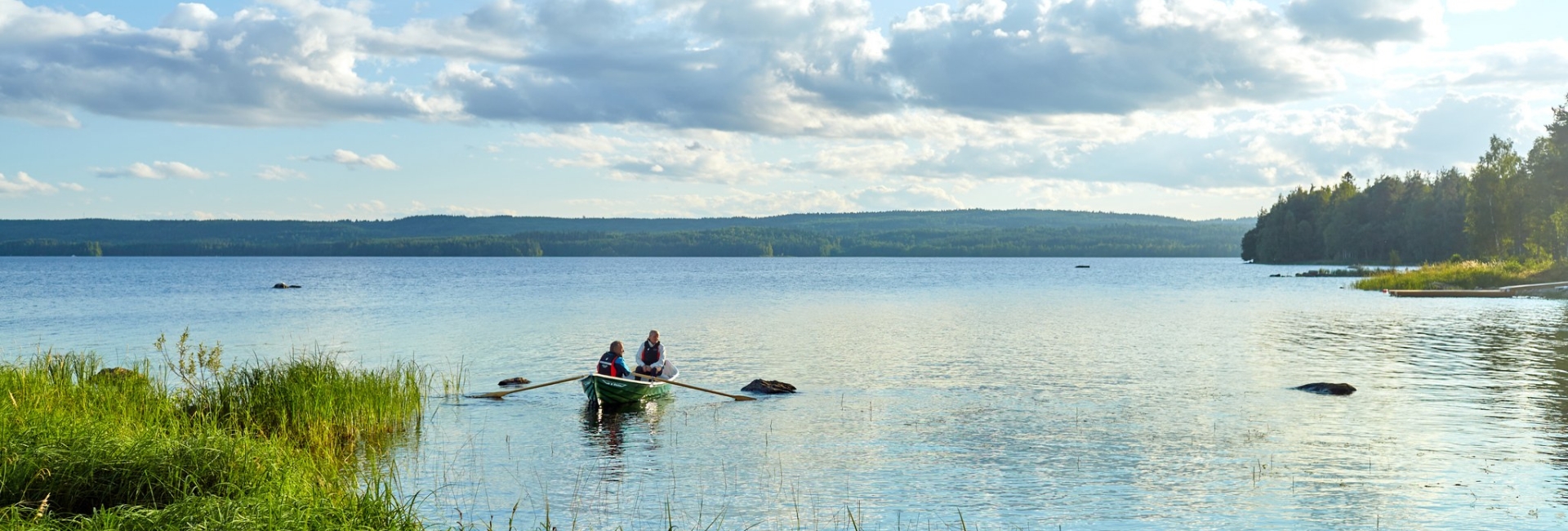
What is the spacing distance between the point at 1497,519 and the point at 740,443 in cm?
1093

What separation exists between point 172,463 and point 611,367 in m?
13.8

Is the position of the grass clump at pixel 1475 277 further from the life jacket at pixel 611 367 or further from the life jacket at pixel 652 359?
the life jacket at pixel 611 367

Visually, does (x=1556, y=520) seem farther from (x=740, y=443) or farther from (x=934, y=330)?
(x=934, y=330)

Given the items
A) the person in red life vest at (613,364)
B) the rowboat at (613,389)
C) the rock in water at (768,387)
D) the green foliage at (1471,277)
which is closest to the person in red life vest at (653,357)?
the person in red life vest at (613,364)

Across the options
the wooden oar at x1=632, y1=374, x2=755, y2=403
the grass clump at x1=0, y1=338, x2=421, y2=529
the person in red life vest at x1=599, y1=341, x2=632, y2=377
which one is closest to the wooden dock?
the wooden oar at x1=632, y1=374, x2=755, y2=403

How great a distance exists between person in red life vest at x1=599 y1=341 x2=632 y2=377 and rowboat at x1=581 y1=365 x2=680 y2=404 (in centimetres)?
57

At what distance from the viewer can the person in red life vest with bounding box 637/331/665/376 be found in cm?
2664

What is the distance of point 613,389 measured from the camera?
24.5m

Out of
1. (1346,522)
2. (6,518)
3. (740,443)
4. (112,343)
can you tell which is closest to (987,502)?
(1346,522)

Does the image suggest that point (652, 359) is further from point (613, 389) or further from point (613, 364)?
point (613, 389)

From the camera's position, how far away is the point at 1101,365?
109 feet

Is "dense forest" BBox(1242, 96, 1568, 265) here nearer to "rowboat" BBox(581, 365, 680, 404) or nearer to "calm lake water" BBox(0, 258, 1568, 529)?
"calm lake water" BBox(0, 258, 1568, 529)

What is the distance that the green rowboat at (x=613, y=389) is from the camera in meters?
24.5

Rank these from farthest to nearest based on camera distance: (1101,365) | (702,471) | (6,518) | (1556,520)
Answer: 1. (1101,365)
2. (702,471)
3. (1556,520)
4. (6,518)
